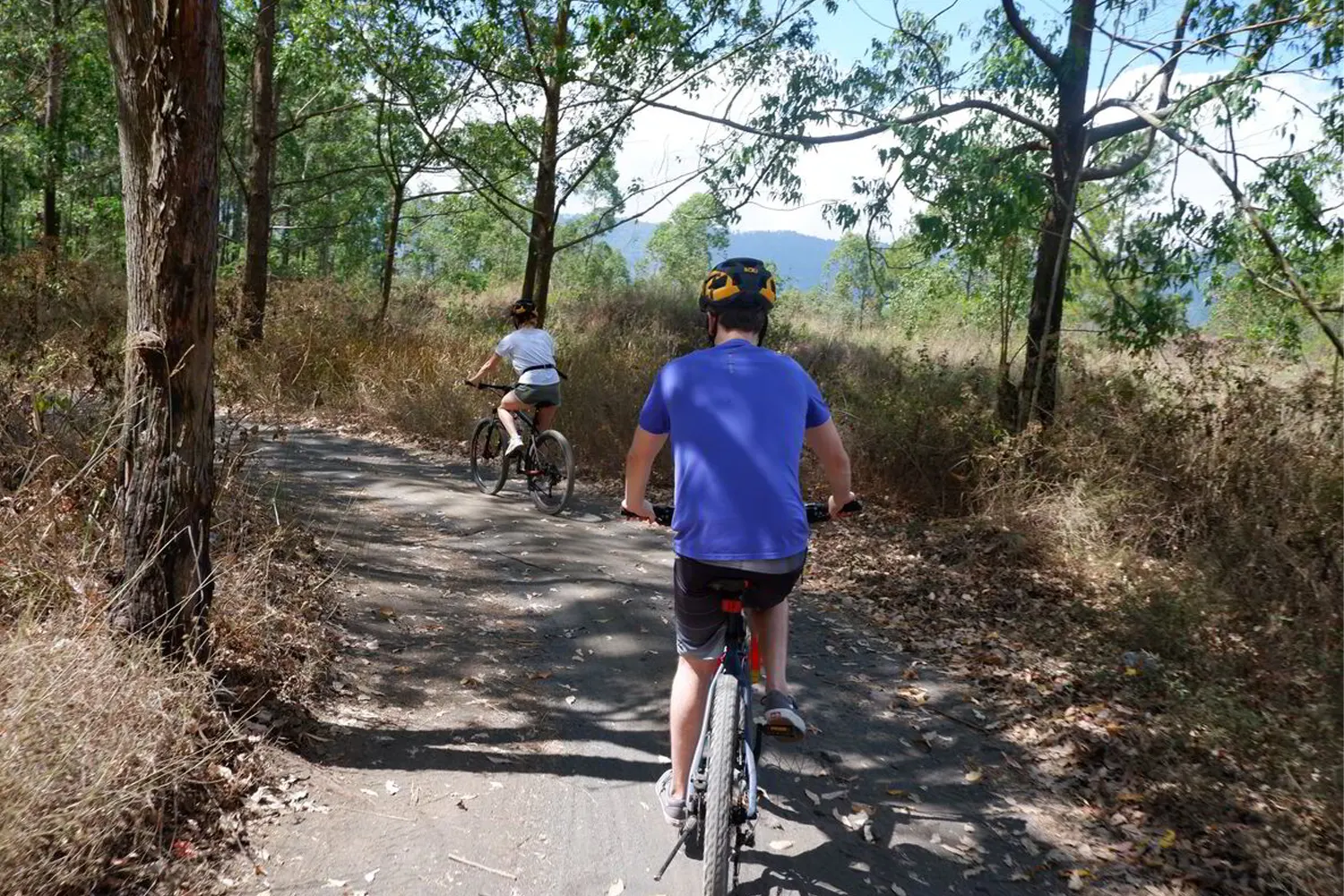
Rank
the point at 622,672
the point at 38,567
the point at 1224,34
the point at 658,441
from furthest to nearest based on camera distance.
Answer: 1. the point at 1224,34
2. the point at 622,672
3. the point at 38,567
4. the point at 658,441

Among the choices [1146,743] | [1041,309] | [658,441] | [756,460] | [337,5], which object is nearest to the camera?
[756,460]

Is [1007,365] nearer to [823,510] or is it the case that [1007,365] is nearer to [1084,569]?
[1084,569]

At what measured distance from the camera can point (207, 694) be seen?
373 centimetres

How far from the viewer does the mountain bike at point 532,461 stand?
9.15 m

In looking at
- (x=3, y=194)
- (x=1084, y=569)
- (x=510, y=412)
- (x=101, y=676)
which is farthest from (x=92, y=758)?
(x=3, y=194)

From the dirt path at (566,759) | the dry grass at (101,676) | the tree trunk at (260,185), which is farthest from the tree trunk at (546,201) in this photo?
the dry grass at (101,676)

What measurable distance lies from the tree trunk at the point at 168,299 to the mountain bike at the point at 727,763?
2070 millimetres

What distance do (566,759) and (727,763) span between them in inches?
64.5

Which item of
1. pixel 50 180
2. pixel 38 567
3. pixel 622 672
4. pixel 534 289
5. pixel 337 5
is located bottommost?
pixel 622 672

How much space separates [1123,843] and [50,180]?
24.5m

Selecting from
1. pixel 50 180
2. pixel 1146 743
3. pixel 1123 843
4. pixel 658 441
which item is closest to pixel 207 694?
pixel 658 441

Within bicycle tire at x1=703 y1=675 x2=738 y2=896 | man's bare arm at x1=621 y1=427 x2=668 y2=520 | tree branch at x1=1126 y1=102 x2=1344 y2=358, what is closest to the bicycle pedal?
bicycle tire at x1=703 y1=675 x2=738 y2=896

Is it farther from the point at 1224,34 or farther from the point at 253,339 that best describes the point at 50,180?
the point at 1224,34

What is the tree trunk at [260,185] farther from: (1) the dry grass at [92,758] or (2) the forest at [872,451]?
(1) the dry grass at [92,758]
